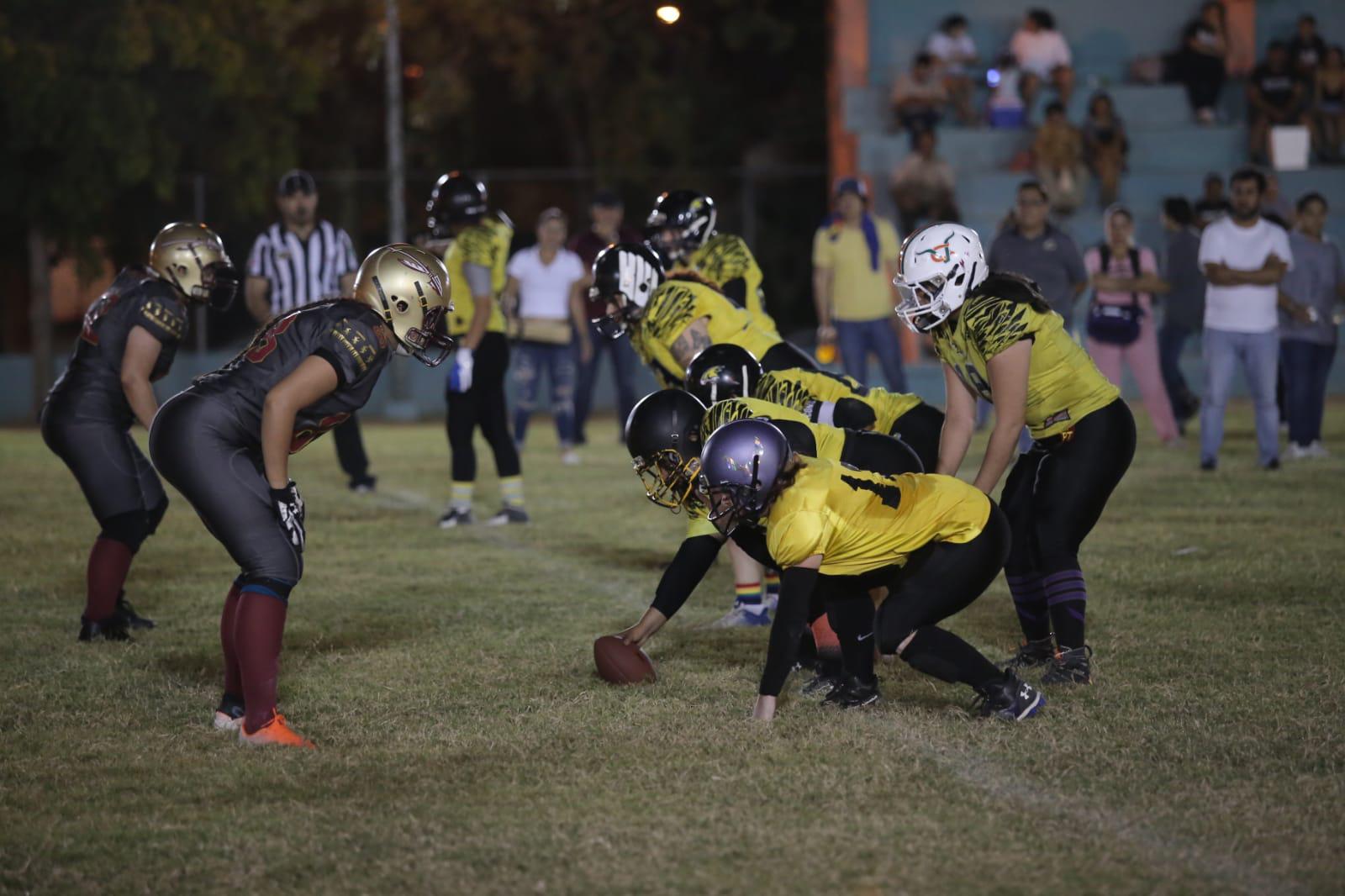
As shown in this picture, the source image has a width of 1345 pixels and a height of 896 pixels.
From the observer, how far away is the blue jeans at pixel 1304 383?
1146cm

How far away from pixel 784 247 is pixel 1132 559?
47.7 ft

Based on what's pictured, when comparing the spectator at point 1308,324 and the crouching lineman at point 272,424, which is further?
the spectator at point 1308,324

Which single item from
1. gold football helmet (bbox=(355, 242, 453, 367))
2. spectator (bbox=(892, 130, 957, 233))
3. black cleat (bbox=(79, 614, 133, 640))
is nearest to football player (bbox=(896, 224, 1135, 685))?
gold football helmet (bbox=(355, 242, 453, 367))

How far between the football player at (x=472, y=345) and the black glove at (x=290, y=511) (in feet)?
14.2

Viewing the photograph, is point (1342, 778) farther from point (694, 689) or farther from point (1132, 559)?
point (1132, 559)

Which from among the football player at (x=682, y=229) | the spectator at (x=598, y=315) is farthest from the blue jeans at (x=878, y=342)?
the football player at (x=682, y=229)

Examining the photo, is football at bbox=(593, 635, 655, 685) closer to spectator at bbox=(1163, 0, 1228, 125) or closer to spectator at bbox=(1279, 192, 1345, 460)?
spectator at bbox=(1279, 192, 1345, 460)

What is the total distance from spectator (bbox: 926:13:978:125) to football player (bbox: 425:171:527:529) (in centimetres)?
1195

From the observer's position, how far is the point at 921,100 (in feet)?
64.3

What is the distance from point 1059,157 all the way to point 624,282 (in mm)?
13289

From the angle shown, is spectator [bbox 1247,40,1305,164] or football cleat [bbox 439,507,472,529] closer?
football cleat [bbox 439,507,472,529]

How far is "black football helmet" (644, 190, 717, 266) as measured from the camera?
761 cm

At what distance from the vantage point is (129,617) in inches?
261

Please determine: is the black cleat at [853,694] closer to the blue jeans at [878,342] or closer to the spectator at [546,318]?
the blue jeans at [878,342]
